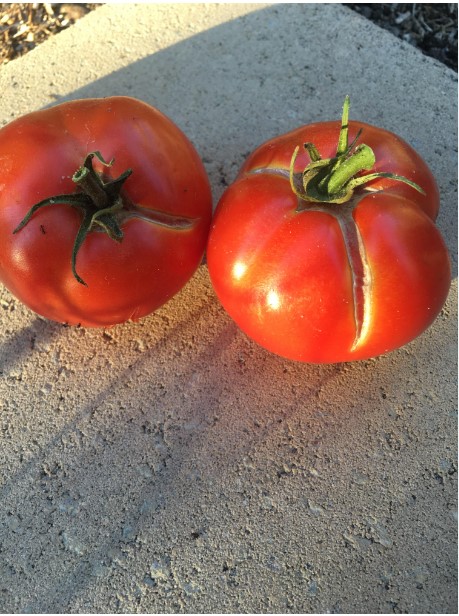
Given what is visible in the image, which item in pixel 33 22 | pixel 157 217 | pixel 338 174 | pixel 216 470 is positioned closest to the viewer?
pixel 338 174

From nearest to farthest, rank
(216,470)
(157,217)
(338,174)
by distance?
(338,174) → (157,217) → (216,470)

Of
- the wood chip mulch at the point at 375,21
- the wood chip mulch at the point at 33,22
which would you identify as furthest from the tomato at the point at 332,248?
the wood chip mulch at the point at 33,22

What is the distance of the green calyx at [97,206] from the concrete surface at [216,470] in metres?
0.43

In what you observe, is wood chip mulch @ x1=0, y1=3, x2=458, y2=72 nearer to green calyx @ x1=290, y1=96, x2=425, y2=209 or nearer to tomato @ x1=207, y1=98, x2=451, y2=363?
tomato @ x1=207, y1=98, x2=451, y2=363

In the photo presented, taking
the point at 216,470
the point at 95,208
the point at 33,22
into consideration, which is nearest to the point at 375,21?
the point at 33,22

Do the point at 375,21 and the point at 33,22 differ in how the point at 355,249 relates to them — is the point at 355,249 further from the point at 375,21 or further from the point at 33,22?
the point at 33,22

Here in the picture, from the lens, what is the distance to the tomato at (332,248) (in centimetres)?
115

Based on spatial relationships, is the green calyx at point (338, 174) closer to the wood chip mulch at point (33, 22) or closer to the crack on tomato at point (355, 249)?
the crack on tomato at point (355, 249)

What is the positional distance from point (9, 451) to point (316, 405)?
785 millimetres

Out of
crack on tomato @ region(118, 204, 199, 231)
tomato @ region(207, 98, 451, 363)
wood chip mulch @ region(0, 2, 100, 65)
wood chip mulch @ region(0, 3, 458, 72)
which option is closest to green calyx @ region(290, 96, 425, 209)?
tomato @ region(207, 98, 451, 363)

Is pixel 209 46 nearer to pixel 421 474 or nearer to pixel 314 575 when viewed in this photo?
pixel 421 474

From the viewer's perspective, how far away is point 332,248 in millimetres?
1144

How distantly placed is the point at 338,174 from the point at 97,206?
48 cm

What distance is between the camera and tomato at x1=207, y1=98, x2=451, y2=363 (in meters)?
1.15
